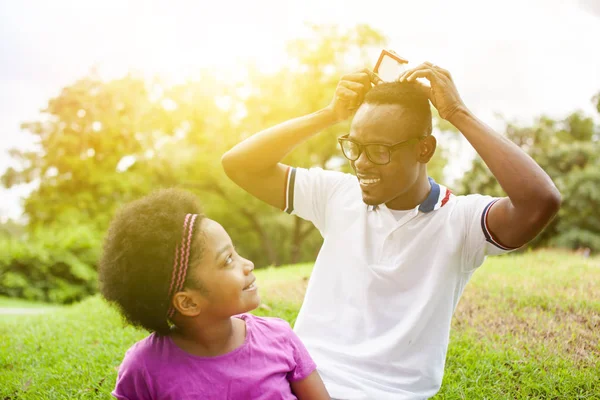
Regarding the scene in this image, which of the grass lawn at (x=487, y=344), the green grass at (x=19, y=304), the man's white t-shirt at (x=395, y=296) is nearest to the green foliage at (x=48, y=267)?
the green grass at (x=19, y=304)

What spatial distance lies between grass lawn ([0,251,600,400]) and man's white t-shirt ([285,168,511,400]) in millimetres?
1057

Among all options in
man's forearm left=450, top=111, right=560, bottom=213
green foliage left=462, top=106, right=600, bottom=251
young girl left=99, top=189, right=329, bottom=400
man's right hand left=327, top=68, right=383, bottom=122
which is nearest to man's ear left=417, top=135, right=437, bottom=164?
man's forearm left=450, top=111, right=560, bottom=213

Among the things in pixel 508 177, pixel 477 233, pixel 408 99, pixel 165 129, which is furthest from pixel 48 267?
pixel 508 177

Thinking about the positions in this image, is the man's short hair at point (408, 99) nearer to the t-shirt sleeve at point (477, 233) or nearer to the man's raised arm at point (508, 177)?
the man's raised arm at point (508, 177)

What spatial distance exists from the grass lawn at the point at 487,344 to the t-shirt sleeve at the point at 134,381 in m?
1.78

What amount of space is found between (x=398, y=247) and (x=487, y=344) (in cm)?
186

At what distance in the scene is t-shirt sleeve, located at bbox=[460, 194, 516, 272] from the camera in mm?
2113

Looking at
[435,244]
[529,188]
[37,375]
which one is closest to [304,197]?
[435,244]

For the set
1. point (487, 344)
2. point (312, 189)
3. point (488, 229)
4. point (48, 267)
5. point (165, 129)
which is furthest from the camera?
point (165, 129)

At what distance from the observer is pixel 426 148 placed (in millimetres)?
2387

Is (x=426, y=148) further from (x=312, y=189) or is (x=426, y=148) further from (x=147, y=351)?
(x=147, y=351)

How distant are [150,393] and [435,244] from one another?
1.28m

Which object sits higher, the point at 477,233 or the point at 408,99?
the point at 408,99

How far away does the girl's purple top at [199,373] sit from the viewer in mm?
1809
